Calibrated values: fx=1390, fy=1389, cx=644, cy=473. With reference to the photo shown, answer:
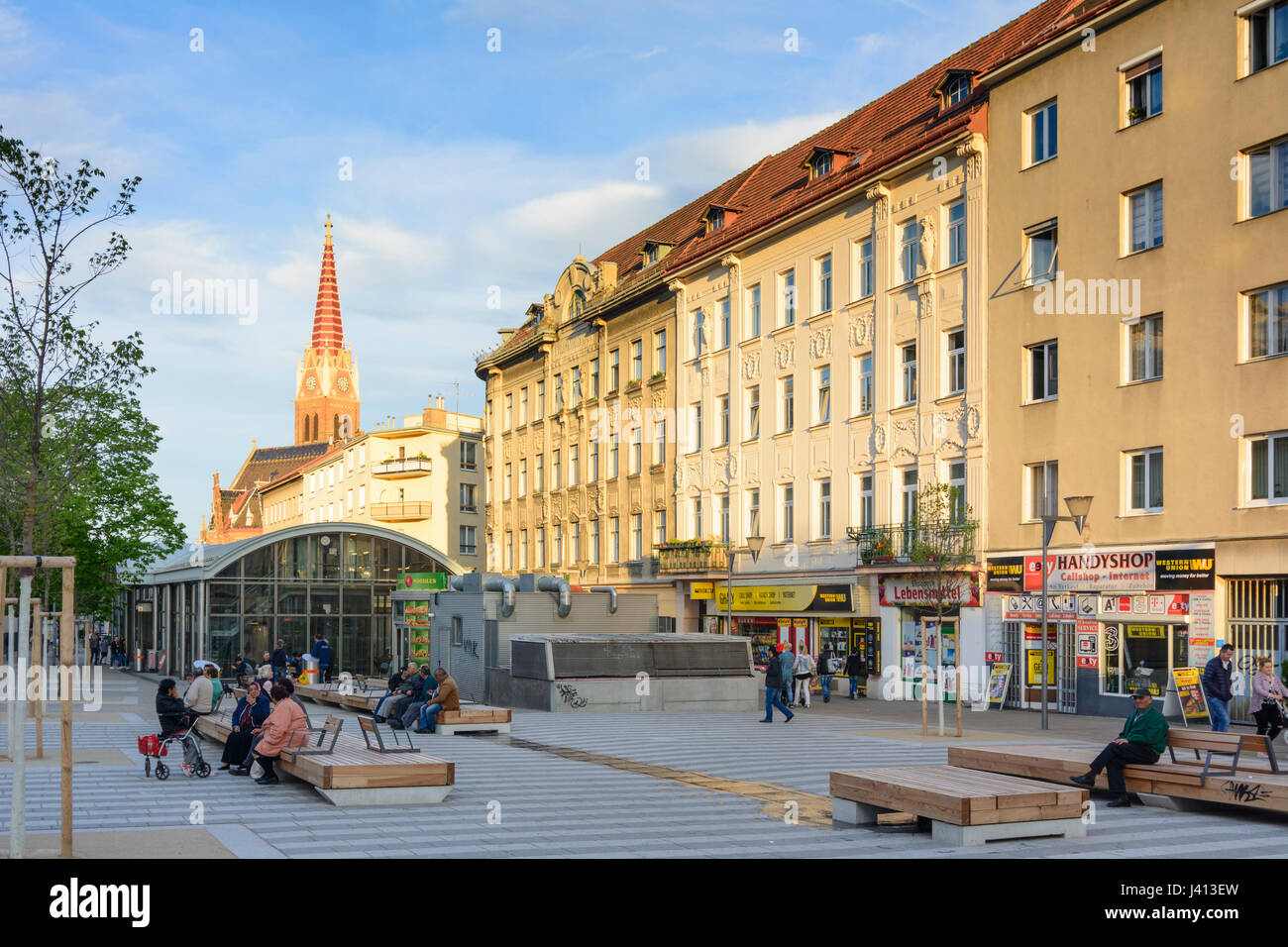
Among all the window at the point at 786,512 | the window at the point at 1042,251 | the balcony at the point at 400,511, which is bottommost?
the window at the point at 786,512

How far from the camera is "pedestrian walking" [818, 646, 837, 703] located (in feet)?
118

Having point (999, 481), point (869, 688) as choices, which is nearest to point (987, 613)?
point (999, 481)

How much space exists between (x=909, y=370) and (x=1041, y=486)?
237 inches

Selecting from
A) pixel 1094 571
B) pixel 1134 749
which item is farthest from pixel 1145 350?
pixel 1134 749

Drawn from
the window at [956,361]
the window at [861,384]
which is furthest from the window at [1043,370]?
the window at [861,384]

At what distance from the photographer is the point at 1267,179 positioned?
27.0 meters

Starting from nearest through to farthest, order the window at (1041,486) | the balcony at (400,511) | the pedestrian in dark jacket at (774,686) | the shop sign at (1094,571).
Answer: the pedestrian in dark jacket at (774,686), the shop sign at (1094,571), the window at (1041,486), the balcony at (400,511)

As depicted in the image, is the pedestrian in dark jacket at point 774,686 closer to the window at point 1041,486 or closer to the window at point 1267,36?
the window at point 1041,486

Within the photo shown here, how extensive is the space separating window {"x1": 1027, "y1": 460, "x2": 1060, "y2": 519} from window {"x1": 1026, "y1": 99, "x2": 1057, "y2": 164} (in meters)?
7.22

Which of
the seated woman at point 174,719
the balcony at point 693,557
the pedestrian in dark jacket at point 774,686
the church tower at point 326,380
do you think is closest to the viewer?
the seated woman at point 174,719

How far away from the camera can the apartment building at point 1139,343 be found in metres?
27.1

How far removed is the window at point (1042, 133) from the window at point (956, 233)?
2485mm

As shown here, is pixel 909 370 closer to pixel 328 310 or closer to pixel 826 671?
pixel 826 671

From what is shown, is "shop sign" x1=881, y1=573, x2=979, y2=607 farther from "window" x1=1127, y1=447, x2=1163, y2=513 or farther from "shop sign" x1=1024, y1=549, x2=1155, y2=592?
"window" x1=1127, y1=447, x2=1163, y2=513
